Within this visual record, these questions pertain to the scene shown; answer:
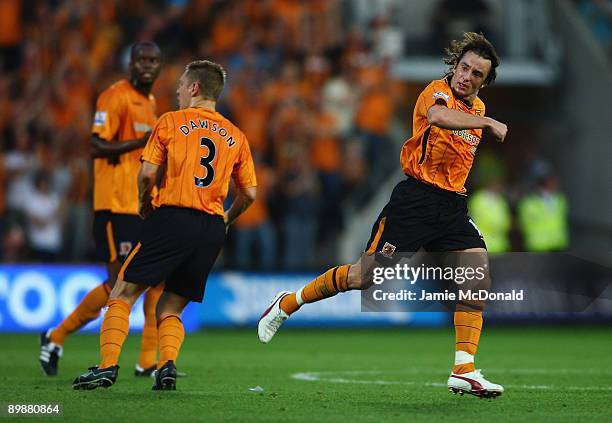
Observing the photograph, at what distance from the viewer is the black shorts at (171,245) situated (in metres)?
7.95

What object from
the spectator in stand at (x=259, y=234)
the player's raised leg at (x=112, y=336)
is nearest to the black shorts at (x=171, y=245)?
the player's raised leg at (x=112, y=336)

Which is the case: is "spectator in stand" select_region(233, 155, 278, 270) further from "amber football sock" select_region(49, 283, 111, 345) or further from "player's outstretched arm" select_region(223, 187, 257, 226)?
"player's outstretched arm" select_region(223, 187, 257, 226)

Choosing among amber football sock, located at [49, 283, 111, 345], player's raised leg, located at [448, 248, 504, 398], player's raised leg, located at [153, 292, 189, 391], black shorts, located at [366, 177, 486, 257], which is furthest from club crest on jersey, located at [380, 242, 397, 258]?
amber football sock, located at [49, 283, 111, 345]

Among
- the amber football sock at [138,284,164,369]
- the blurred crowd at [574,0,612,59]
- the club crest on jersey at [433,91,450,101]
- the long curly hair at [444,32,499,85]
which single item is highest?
the blurred crowd at [574,0,612,59]

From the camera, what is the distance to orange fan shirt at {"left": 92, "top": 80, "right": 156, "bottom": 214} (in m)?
9.66

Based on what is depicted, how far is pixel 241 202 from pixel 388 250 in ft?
3.65

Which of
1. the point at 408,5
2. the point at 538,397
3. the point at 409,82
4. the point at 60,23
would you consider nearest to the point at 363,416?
the point at 538,397

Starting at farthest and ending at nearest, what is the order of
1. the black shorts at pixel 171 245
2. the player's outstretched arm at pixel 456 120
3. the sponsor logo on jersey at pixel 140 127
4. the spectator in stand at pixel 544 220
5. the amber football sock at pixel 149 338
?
the spectator in stand at pixel 544 220, the sponsor logo on jersey at pixel 140 127, the amber football sock at pixel 149 338, the black shorts at pixel 171 245, the player's outstretched arm at pixel 456 120

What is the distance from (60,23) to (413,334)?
726 centimetres

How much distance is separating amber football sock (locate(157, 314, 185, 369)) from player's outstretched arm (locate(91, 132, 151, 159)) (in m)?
1.73

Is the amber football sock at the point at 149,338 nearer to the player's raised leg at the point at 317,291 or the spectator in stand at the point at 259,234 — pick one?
the player's raised leg at the point at 317,291

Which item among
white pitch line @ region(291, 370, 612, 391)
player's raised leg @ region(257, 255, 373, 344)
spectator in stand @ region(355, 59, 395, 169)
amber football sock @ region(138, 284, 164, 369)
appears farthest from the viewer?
spectator in stand @ region(355, 59, 395, 169)

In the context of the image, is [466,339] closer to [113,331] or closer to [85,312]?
[113,331]

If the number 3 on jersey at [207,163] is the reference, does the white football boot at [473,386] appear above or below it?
below
